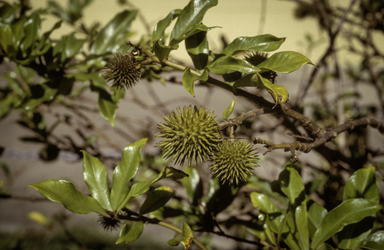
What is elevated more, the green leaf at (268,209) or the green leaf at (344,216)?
the green leaf at (344,216)

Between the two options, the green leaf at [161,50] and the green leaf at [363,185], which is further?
the green leaf at [363,185]

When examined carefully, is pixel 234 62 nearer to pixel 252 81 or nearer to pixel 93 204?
pixel 252 81

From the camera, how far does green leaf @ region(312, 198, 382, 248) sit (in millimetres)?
807

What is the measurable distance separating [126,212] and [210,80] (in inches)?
22.0

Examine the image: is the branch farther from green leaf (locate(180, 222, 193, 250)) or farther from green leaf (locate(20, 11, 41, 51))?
green leaf (locate(20, 11, 41, 51))

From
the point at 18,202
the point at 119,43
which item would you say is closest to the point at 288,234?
the point at 119,43

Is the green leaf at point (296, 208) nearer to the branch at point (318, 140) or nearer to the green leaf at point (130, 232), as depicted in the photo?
the branch at point (318, 140)

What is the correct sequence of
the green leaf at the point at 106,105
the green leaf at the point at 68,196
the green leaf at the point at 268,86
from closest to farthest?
the green leaf at the point at 268,86, the green leaf at the point at 68,196, the green leaf at the point at 106,105

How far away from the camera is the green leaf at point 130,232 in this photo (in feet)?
2.47

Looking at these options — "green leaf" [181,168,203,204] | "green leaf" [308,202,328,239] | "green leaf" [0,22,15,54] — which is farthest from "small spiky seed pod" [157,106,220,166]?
"green leaf" [0,22,15,54]

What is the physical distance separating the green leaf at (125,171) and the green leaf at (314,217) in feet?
2.25

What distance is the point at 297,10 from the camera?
2.76 meters

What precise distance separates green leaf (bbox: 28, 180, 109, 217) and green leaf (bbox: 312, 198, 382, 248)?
2.48ft

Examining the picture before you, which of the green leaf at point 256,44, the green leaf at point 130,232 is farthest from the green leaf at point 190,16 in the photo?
the green leaf at point 130,232
